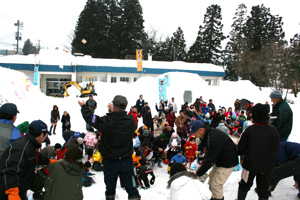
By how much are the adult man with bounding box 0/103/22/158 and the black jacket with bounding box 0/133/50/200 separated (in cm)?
54

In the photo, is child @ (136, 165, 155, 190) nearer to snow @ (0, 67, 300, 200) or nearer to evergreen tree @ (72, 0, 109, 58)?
snow @ (0, 67, 300, 200)

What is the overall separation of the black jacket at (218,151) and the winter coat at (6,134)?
8.78 feet

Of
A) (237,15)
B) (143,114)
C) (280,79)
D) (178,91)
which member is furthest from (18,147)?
(237,15)

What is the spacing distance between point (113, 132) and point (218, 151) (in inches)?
58.6

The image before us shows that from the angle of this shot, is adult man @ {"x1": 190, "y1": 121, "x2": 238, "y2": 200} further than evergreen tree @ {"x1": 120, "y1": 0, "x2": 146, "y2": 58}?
No

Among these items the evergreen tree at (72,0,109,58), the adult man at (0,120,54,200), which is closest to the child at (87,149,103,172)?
the adult man at (0,120,54,200)

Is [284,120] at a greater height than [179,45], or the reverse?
[179,45]

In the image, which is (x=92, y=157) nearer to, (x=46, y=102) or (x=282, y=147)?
(x=282, y=147)

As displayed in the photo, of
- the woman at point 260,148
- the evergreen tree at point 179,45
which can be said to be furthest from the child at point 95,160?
the evergreen tree at point 179,45

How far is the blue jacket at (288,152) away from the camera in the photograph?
3340 mm

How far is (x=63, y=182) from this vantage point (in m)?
2.45

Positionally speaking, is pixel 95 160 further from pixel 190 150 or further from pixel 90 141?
pixel 190 150

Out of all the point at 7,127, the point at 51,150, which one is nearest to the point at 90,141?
the point at 51,150

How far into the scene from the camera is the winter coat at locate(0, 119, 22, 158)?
8.88ft
